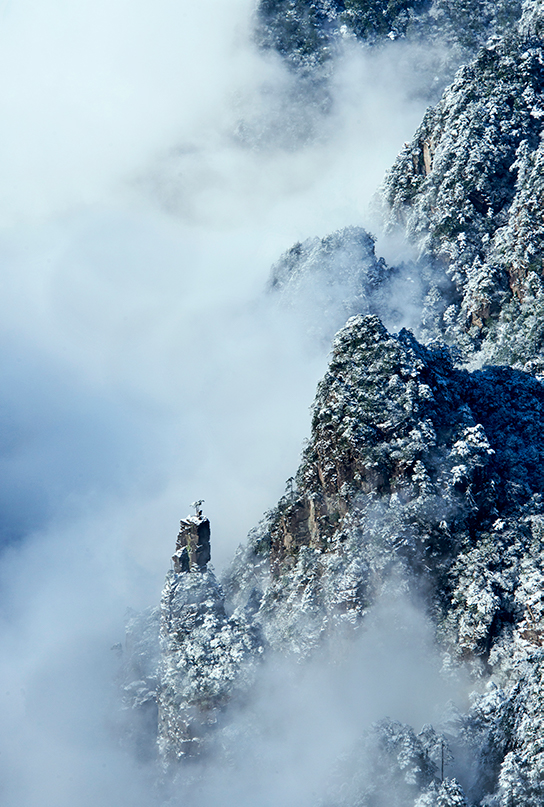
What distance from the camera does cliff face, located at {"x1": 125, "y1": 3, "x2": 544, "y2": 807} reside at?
240ft

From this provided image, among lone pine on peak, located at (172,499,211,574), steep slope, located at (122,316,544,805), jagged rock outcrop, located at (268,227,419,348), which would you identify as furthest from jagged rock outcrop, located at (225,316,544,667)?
jagged rock outcrop, located at (268,227,419,348)

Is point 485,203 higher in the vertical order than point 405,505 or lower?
higher

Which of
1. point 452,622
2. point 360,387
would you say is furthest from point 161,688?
point 360,387

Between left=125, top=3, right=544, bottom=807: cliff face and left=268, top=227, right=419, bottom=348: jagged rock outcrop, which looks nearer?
left=125, top=3, right=544, bottom=807: cliff face

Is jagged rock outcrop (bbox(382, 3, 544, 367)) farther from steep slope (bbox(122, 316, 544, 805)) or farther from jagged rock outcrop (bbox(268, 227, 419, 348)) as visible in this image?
steep slope (bbox(122, 316, 544, 805))

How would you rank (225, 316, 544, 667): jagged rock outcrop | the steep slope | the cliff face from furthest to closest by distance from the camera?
(225, 316, 544, 667): jagged rock outcrop → the steep slope → the cliff face

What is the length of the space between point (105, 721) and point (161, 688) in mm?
21516

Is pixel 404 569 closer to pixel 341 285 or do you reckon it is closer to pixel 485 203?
pixel 485 203

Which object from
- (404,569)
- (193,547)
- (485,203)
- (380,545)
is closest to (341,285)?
(485,203)

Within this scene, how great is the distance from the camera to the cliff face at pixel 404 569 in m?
73.0

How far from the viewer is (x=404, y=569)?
91.7 meters

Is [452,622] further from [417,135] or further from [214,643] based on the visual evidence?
[417,135]

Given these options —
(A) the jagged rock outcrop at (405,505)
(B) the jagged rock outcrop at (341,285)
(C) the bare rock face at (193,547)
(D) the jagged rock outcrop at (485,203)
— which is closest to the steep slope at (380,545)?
(A) the jagged rock outcrop at (405,505)

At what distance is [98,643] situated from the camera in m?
160
